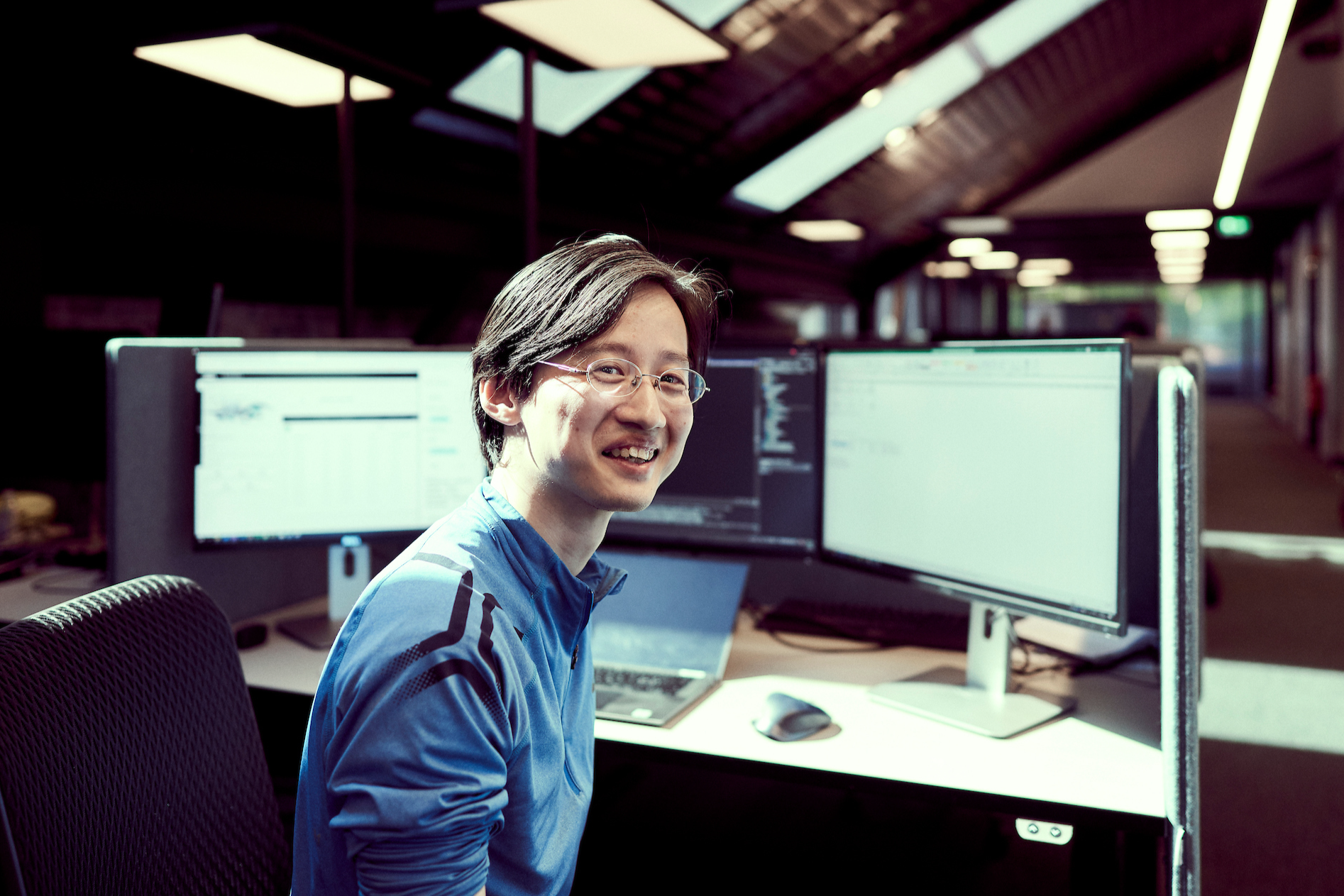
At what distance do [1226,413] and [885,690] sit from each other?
17.2 meters

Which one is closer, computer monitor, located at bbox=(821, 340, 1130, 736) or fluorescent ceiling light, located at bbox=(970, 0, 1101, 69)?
computer monitor, located at bbox=(821, 340, 1130, 736)

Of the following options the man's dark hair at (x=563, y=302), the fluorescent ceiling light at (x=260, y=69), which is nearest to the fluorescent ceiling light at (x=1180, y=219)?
the fluorescent ceiling light at (x=260, y=69)

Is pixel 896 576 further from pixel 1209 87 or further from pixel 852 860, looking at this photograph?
pixel 1209 87

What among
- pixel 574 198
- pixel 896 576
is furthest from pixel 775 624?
pixel 574 198

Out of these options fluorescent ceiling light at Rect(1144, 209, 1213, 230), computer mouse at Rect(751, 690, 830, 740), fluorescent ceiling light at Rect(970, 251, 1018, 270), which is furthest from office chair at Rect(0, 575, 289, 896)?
fluorescent ceiling light at Rect(970, 251, 1018, 270)

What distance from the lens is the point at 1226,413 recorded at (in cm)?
1591

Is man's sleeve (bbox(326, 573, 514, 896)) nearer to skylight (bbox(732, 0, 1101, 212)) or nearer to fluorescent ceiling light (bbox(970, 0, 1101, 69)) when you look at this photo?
skylight (bbox(732, 0, 1101, 212))

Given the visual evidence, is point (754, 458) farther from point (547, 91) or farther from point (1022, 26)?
point (1022, 26)

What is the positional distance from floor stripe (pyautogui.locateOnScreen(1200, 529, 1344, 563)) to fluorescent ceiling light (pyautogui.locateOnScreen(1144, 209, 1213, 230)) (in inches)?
133

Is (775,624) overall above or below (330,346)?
below

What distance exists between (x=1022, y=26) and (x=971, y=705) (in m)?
7.25

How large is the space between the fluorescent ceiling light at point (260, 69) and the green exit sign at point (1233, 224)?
28.5ft

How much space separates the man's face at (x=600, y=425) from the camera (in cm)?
85

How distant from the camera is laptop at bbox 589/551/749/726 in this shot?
1.38m
